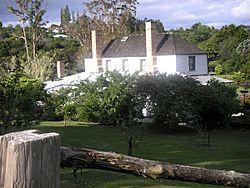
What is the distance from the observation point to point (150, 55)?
43812 millimetres

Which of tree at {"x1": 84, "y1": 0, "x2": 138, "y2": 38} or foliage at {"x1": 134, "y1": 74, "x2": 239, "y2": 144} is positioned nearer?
foliage at {"x1": 134, "y1": 74, "x2": 239, "y2": 144}

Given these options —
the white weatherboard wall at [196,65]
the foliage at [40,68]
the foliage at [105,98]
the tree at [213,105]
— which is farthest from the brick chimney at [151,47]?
the tree at [213,105]

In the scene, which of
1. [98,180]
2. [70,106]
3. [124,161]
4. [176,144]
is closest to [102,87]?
[70,106]

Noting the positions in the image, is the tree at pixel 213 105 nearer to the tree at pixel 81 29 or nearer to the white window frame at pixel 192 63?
the white window frame at pixel 192 63

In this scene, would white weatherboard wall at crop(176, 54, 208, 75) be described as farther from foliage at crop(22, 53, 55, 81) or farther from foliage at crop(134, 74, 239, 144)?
foliage at crop(22, 53, 55, 81)

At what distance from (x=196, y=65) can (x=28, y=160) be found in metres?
44.0

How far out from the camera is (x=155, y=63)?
144 ft

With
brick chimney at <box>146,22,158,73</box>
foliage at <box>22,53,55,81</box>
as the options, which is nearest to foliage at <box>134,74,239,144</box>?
brick chimney at <box>146,22,158,73</box>

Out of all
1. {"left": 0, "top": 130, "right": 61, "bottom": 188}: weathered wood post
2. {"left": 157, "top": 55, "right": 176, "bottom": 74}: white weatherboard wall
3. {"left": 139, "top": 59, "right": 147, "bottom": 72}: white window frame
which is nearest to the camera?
{"left": 0, "top": 130, "right": 61, "bottom": 188}: weathered wood post

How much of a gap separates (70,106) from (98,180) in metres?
22.6

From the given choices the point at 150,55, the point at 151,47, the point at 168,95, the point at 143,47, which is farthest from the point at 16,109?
the point at 143,47

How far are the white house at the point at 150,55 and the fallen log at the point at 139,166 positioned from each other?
126 ft

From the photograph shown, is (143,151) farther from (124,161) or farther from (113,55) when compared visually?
(113,55)

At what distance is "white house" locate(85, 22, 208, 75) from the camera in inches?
1710
